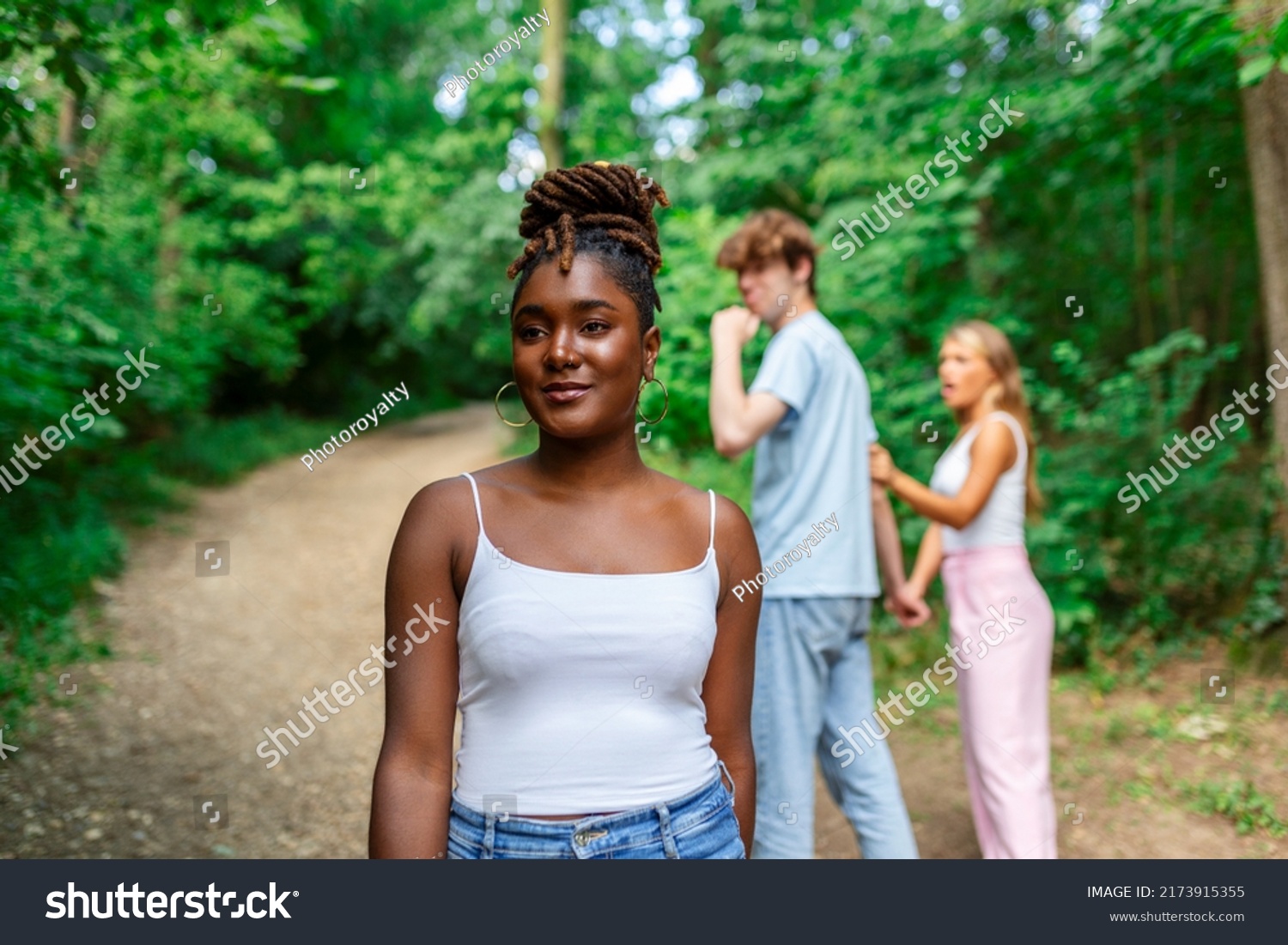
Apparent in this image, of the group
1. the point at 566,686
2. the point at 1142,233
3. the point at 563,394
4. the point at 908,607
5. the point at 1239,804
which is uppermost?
the point at 1142,233

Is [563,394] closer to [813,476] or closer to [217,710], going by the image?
[813,476]

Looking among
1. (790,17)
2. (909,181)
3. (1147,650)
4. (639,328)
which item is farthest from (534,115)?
(639,328)

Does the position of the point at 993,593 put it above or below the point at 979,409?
below

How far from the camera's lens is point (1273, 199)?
4859 millimetres

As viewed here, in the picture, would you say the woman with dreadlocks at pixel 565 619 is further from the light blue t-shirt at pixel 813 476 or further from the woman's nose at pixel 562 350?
the light blue t-shirt at pixel 813 476

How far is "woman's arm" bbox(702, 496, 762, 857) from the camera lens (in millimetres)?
1646

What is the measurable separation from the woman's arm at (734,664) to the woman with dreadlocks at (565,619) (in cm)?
1

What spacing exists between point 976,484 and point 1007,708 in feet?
2.39

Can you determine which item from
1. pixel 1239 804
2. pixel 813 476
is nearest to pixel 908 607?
pixel 813 476

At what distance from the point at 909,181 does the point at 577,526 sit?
4.74 meters

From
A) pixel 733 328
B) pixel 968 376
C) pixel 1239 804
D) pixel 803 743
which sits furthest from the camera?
pixel 1239 804

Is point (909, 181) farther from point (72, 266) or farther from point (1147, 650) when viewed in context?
point (72, 266)

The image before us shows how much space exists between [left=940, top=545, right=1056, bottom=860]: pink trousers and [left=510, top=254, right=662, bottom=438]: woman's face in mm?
2088

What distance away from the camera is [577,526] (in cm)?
154
